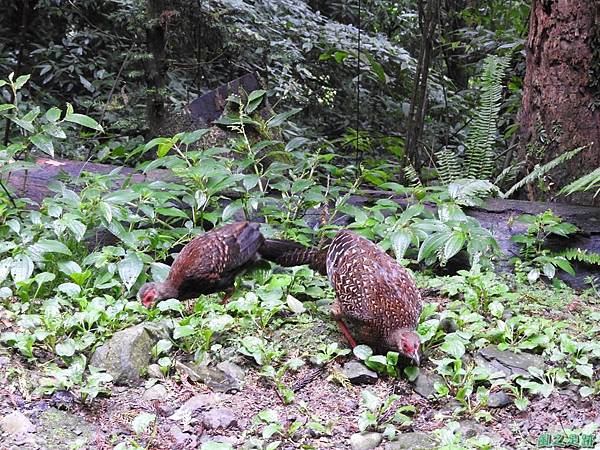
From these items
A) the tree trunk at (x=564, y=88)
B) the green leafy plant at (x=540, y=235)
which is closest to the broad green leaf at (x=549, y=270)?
the green leafy plant at (x=540, y=235)

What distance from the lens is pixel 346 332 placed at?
4391 mm

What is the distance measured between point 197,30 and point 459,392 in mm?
5685

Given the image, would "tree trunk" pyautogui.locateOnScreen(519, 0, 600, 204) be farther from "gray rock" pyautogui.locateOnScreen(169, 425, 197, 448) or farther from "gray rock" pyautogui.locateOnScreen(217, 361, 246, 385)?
"gray rock" pyautogui.locateOnScreen(169, 425, 197, 448)

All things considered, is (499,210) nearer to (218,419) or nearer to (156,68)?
(218,419)

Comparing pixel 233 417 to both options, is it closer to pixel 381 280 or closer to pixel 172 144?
pixel 381 280

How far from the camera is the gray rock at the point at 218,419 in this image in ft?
12.0

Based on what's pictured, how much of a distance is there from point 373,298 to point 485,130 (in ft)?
12.0

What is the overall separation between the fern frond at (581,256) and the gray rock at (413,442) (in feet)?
9.47

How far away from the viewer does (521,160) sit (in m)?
6.98

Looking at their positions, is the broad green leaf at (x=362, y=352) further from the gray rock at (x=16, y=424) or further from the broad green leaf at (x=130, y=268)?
the gray rock at (x=16, y=424)

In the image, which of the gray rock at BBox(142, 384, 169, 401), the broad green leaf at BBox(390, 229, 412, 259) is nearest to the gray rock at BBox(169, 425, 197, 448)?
the gray rock at BBox(142, 384, 169, 401)

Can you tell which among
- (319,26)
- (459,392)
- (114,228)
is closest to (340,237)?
(459,392)

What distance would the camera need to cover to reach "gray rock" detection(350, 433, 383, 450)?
3490 mm

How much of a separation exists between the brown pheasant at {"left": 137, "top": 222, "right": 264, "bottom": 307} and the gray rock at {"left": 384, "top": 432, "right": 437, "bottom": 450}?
1.86m
